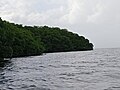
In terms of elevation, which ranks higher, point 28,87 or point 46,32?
point 46,32

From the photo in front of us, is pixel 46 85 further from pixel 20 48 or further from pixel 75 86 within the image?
pixel 20 48

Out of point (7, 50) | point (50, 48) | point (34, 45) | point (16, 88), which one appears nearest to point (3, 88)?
point (16, 88)

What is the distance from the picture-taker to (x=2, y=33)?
8681cm

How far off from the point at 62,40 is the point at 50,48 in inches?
581

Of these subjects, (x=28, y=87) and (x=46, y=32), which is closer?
(x=28, y=87)

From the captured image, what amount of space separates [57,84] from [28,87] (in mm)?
3325

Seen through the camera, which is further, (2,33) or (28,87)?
(2,33)

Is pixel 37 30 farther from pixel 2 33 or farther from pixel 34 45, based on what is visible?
pixel 2 33

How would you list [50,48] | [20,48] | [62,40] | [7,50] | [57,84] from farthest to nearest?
1. [62,40]
2. [50,48]
3. [20,48]
4. [7,50]
5. [57,84]

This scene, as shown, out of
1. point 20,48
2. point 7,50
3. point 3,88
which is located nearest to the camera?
point 3,88

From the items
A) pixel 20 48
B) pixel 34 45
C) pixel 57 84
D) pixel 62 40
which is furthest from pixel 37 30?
pixel 57 84

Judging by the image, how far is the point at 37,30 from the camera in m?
194

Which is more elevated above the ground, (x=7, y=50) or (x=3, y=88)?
(x=7, y=50)

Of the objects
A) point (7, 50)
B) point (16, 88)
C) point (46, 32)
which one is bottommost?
point (16, 88)
